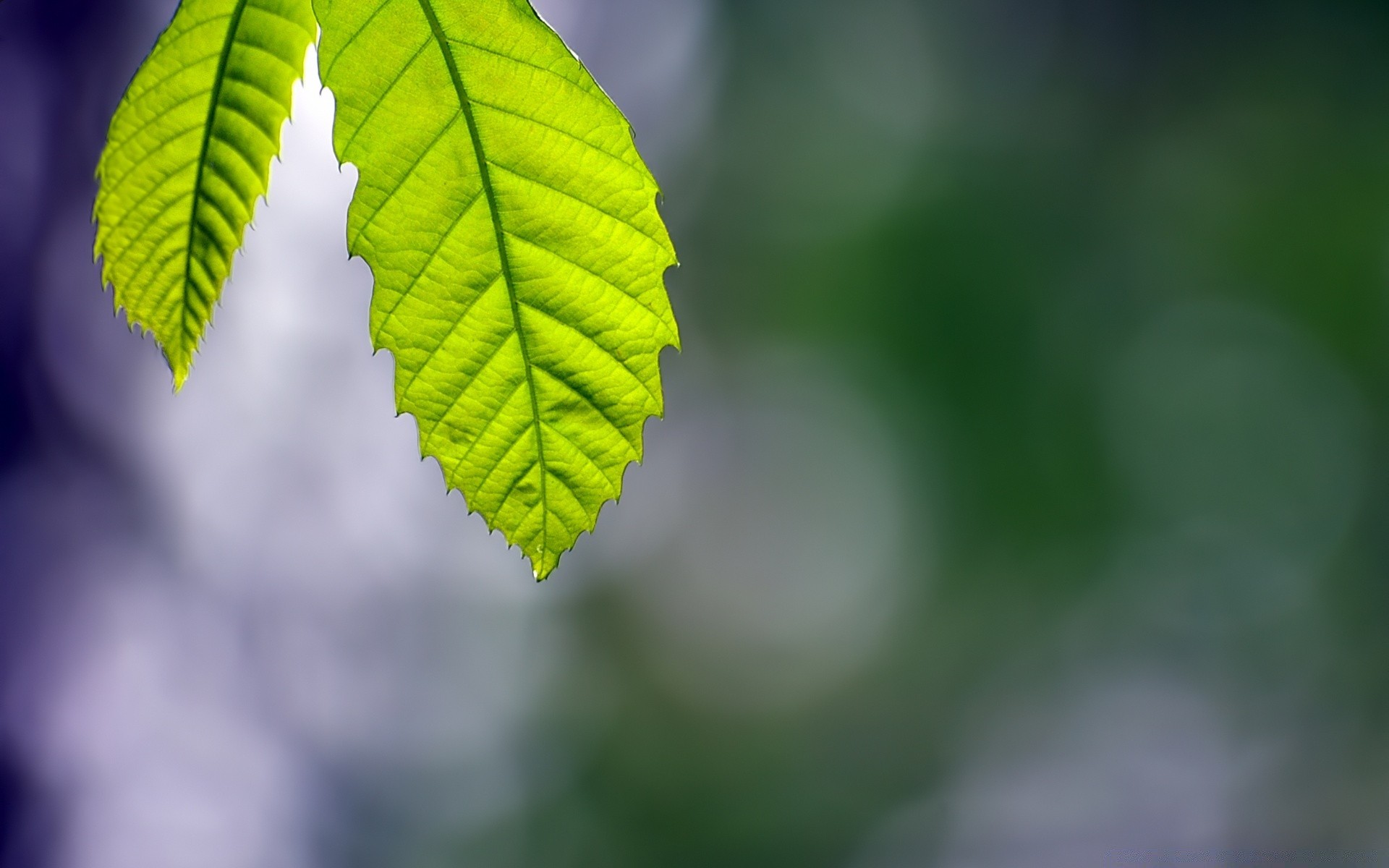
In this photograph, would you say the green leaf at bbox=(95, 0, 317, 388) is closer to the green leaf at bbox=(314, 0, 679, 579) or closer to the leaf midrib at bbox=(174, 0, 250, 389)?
the leaf midrib at bbox=(174, 0, 250, 389)

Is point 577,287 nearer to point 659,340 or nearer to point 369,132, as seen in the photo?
point 659,340

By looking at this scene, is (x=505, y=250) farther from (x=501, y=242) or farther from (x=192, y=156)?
(x=192, y=156)

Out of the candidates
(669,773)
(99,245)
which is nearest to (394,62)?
(99,245)

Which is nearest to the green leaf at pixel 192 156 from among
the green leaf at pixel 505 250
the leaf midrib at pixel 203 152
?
the leaf midrib at pixel 203 152

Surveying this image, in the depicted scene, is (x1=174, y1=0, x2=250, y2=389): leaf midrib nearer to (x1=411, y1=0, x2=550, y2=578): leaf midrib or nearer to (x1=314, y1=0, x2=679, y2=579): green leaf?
(x1=411, y1=0, x2=550, y2=578): leaf midrib

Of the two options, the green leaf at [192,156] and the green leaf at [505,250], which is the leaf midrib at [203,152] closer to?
the green leaf at [192,156]

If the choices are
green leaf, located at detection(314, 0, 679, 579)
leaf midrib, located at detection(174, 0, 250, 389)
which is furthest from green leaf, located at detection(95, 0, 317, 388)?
green leaf, located at detection(314, 0, 679, 579)
